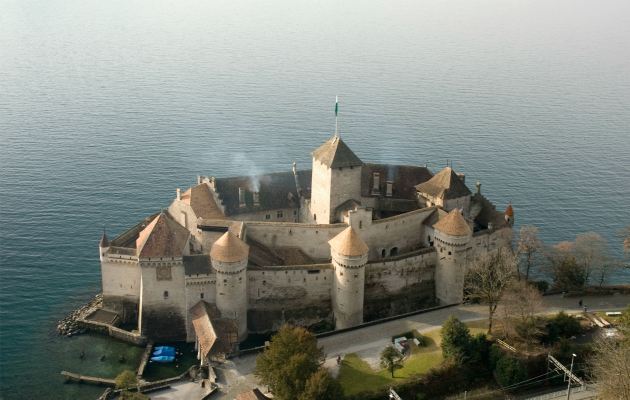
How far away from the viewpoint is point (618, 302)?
74.8m

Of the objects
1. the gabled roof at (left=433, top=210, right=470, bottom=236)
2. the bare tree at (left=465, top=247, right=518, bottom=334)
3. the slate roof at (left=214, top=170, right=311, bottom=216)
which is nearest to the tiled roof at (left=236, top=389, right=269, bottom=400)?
the bare tree at (left=465, top=247, right=518, bottom=334)

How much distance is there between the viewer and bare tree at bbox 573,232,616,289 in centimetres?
Answer: 7900

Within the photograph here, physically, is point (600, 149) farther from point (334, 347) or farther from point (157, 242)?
point (157, 242)

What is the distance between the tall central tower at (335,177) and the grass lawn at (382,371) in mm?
20796

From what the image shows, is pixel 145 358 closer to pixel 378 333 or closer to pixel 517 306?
pixel 378 333

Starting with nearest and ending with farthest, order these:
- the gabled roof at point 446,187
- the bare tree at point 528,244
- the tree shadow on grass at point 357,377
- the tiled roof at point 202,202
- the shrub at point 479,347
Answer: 1. the tree shadow on grass at point 357,377
2. the shrub at point 479,347
3. the tiled roof at point 202,202
4. the bare tree at point 528,244
5. the gabled roof at point 446,187

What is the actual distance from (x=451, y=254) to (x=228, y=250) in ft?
85.5

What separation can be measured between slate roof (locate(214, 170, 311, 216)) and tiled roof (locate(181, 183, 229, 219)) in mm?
1354

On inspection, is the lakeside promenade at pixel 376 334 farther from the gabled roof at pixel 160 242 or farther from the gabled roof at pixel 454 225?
the gabled roof at pixel 160 242

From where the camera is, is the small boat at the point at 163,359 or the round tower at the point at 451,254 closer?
the small boat at the point at 163,359

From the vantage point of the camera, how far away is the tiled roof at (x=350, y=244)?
2753 inches

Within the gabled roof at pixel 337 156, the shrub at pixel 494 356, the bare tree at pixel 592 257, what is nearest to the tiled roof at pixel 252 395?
the shrub at pixel 494 356

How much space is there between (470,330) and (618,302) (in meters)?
19.4

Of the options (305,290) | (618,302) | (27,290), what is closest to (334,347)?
(305,290)
